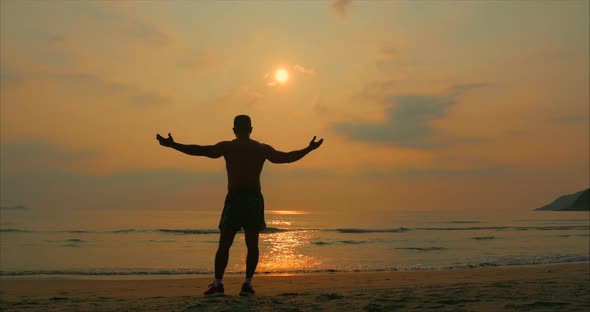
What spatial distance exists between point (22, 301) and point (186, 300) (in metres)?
2.77

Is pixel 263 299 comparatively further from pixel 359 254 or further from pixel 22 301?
pixel 359 254

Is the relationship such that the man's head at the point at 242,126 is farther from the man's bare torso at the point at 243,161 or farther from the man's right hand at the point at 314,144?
the man's right hand at the point at 314,144

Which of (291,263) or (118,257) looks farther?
(118,257)

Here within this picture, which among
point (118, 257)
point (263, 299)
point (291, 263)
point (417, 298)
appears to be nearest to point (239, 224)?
point (263, 299)

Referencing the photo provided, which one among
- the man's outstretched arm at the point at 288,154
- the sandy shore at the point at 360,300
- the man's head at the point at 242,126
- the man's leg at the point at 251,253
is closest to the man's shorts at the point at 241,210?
the man's leg at the point at 251,253

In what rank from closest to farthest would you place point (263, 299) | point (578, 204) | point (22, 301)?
point (263, 299)
point (22, 301)
point (578, 204)

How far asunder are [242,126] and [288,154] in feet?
2.12

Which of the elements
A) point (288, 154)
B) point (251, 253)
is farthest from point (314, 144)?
point (251, 253)

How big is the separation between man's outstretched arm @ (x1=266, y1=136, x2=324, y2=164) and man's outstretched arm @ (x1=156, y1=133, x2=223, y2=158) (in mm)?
589

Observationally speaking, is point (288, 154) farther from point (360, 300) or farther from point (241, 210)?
point (360, 300)

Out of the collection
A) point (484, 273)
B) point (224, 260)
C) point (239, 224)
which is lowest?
point (484, 273)

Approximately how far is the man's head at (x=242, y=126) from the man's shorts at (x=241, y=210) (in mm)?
703

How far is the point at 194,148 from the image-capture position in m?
6.29

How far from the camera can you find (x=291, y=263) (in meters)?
16.1
